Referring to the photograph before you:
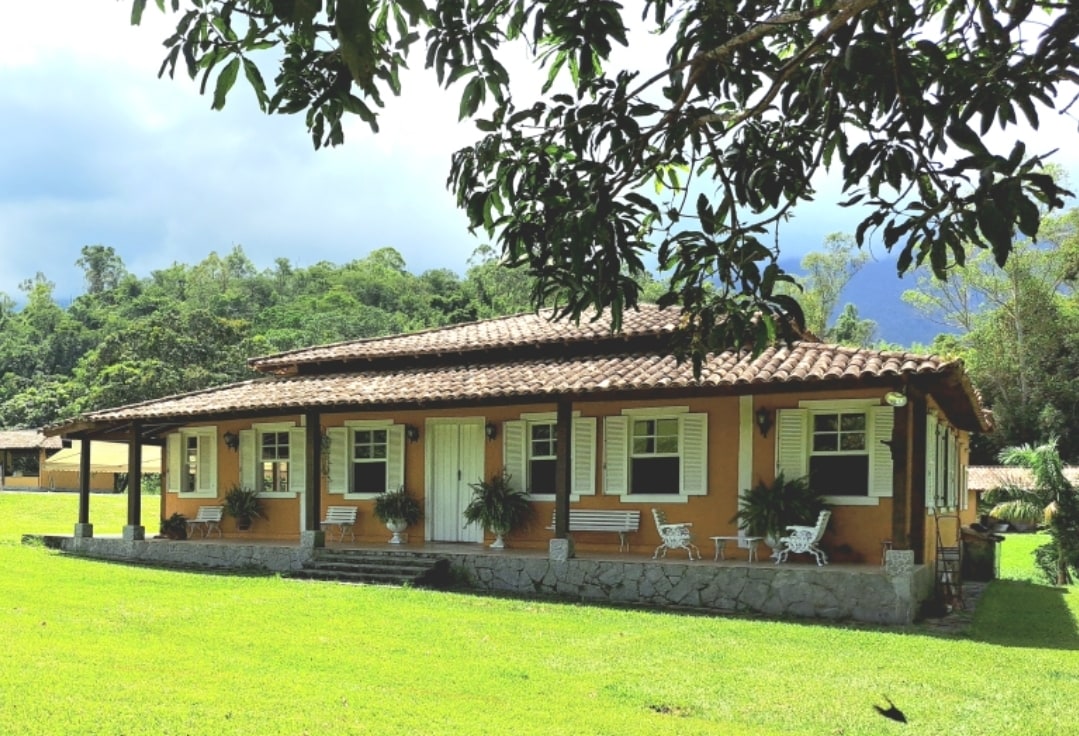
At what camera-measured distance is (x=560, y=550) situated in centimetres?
1390

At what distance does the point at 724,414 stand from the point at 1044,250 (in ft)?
116

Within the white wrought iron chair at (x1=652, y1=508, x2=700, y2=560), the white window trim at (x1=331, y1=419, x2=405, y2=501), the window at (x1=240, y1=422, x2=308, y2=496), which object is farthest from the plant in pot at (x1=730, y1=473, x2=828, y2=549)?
the window at (x1=240, y1=422, x2=308, y2=496)

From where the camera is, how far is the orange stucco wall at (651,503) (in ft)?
44.6

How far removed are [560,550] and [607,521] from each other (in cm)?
145

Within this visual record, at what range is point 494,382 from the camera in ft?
49.5

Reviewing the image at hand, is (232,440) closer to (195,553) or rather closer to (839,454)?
(195,553)

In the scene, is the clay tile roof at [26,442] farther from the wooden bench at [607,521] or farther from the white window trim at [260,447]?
the wooden bench at [607,521]

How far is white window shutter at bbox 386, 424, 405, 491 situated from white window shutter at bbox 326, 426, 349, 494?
0.86 meters

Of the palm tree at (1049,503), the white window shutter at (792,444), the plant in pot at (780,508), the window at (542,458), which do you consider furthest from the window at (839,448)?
the palm tree at (1049,503)

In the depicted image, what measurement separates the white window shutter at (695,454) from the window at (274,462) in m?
7.71

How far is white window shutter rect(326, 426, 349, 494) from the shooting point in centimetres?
1772

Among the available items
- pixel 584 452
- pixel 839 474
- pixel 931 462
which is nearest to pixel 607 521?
pixel 584 452

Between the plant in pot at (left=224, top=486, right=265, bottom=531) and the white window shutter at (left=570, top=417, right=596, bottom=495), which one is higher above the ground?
the white window shutter at (left=570, top=417, right=596, bottom=495)

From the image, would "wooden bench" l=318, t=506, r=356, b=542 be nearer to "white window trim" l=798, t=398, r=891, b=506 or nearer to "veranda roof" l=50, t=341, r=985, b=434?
"veranda roof" l=50, t=341, r=985, b=434
